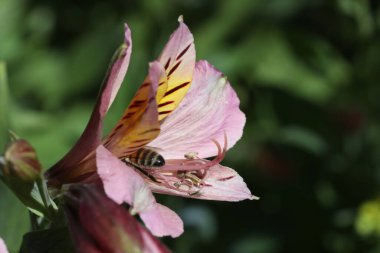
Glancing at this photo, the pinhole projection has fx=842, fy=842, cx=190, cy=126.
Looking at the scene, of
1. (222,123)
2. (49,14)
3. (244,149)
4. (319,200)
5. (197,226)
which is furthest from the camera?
(49,14)

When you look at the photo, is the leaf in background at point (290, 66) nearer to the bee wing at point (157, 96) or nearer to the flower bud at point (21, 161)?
the bee wing at point (157, 96)

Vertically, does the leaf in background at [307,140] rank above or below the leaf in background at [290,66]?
below

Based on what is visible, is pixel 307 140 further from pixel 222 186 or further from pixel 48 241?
pixel 48 241

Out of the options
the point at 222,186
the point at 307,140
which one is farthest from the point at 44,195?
the point at 307,140

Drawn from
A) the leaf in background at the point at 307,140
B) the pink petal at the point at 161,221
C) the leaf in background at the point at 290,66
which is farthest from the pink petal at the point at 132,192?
the leaf in background at the point at 290,66

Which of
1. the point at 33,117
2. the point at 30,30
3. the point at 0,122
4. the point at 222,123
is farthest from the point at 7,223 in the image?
the point at 30,30

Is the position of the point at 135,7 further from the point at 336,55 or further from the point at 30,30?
the point at 336,55
